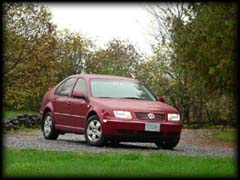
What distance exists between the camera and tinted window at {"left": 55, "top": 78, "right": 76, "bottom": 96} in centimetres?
1222

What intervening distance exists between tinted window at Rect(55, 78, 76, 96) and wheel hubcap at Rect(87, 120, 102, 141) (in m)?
1.38

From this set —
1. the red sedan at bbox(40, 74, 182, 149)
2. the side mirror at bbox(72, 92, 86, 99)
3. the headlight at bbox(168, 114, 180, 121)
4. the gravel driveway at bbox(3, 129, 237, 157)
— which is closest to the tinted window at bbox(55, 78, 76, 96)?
the red sedan at bbox(40, 74, 182, 149)

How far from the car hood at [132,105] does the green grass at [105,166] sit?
8.02 ft

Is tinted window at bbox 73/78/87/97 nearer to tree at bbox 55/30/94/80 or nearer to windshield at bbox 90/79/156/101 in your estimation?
windshield at bbox 90/79/156/101

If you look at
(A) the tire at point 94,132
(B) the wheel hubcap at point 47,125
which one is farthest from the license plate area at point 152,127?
(B) the wheel hubcap at point 47,125

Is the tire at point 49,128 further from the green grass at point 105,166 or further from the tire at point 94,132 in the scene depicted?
the green grass at point 105,166

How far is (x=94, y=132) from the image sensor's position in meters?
10.9

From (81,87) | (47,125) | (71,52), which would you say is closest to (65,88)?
(81,87)

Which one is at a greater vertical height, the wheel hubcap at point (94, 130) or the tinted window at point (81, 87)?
the tinted window at point (81, 87)

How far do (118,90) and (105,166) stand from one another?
464 cm

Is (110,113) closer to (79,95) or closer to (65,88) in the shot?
(79,95)

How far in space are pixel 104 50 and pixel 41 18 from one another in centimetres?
1177

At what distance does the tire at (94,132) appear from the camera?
1073cm

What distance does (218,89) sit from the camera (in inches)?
623
